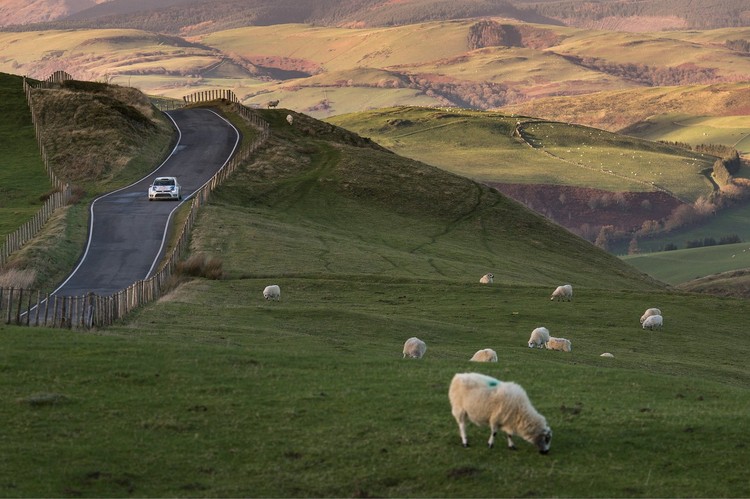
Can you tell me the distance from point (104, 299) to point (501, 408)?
21.0m

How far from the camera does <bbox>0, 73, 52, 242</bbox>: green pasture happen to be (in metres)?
85.1

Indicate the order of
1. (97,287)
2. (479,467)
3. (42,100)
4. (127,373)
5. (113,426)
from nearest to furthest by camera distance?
(479,467)
(113,426)
(127,373)
(97,287)
(42,100)

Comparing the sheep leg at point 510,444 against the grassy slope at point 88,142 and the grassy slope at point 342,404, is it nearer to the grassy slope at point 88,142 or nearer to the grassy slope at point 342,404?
the grassy slope at point 342,404

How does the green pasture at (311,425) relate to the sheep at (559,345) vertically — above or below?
above

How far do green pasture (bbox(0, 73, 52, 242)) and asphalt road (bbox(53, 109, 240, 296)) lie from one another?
575 centimetres

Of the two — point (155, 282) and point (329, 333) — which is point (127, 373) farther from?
point (155, 282)

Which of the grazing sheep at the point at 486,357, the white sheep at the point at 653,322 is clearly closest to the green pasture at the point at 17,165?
the white sheep at the point at 653,322

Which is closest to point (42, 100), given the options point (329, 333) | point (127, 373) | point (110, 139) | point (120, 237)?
Answer: point (110, 139)

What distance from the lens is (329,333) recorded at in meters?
45.7

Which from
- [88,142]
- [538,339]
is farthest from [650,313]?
[88,142]

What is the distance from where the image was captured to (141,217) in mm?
81875

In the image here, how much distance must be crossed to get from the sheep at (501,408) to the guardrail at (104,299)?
698 inches

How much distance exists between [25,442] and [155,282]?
30065mm

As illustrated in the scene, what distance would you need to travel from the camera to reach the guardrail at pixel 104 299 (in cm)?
3859
